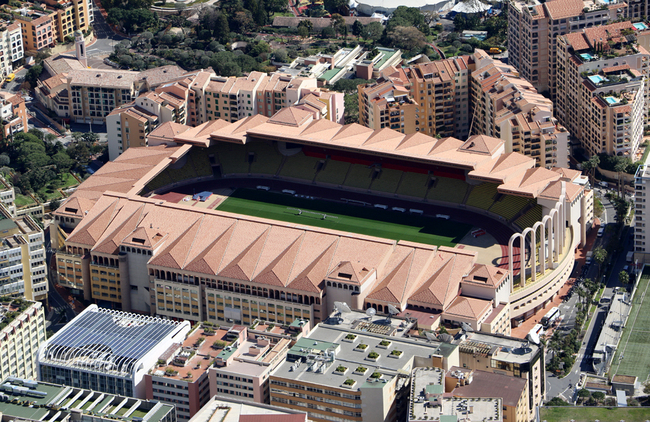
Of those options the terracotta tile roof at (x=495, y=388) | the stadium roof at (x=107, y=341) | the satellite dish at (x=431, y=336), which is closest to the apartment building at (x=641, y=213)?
the satellite dish at (x=431, y=336)

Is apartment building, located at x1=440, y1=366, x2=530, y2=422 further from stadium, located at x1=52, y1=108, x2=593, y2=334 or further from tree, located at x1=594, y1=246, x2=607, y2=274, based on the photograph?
tree, located at x1=594, y1=246, x2=607, y2=274

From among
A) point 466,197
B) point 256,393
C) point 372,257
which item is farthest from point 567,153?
point 256,393

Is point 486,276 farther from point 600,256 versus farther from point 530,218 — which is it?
point 530,218

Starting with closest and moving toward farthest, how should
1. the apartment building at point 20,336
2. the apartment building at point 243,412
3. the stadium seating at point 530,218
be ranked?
1. the apartment building at point 243,412
2. the apartment building at point 20,336
3. the stadium seating at point 530,218

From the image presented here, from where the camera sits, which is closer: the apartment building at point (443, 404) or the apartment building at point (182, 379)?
the apartment building at point (443, 404)

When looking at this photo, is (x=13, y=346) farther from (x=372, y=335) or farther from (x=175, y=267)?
(x=372, y=335)

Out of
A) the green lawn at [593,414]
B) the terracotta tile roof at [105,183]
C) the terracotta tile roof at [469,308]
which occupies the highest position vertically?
the terracotta tile roof at [105,183]

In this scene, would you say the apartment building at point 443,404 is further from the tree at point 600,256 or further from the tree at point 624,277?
the tree at point 600,256

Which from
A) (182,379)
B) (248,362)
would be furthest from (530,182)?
(182,379)
